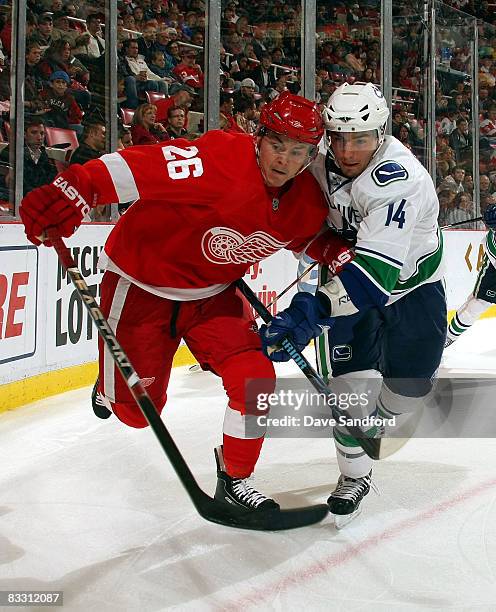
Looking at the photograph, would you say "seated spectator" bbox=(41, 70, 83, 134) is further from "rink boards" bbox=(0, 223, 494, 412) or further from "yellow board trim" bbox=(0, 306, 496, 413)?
"yellow board trim" bbox=(0, 306, 496, 413)

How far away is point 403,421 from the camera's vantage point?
9.80 ft

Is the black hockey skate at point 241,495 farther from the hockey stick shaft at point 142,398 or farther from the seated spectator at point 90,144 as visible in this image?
the seated spectator at point 90,144

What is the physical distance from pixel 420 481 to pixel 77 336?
76.6 inches

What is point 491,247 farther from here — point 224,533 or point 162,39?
point 224,533

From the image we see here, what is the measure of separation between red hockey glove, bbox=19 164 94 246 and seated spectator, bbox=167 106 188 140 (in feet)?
9.72

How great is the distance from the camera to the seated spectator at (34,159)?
3.78 m

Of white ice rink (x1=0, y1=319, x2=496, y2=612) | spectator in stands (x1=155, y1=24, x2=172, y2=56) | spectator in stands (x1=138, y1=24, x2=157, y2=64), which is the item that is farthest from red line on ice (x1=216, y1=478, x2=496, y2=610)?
spectator in stands (x1=155, y1=24, x2=172, y2=56)

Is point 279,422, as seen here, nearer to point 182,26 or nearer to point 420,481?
point 420,481

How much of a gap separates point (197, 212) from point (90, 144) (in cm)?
230

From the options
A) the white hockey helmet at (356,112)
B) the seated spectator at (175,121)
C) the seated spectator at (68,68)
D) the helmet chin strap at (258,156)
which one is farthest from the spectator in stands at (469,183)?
the helmet chin strap at (258,156)

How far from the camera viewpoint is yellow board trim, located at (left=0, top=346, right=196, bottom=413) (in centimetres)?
346

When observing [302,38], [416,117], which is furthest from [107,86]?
[416,117]

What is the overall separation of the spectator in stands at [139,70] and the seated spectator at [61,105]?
53cm

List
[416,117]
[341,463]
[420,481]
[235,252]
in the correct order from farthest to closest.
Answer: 1. [416,117]
2. [420,481]
3. [341,463]
4. [235,252]
